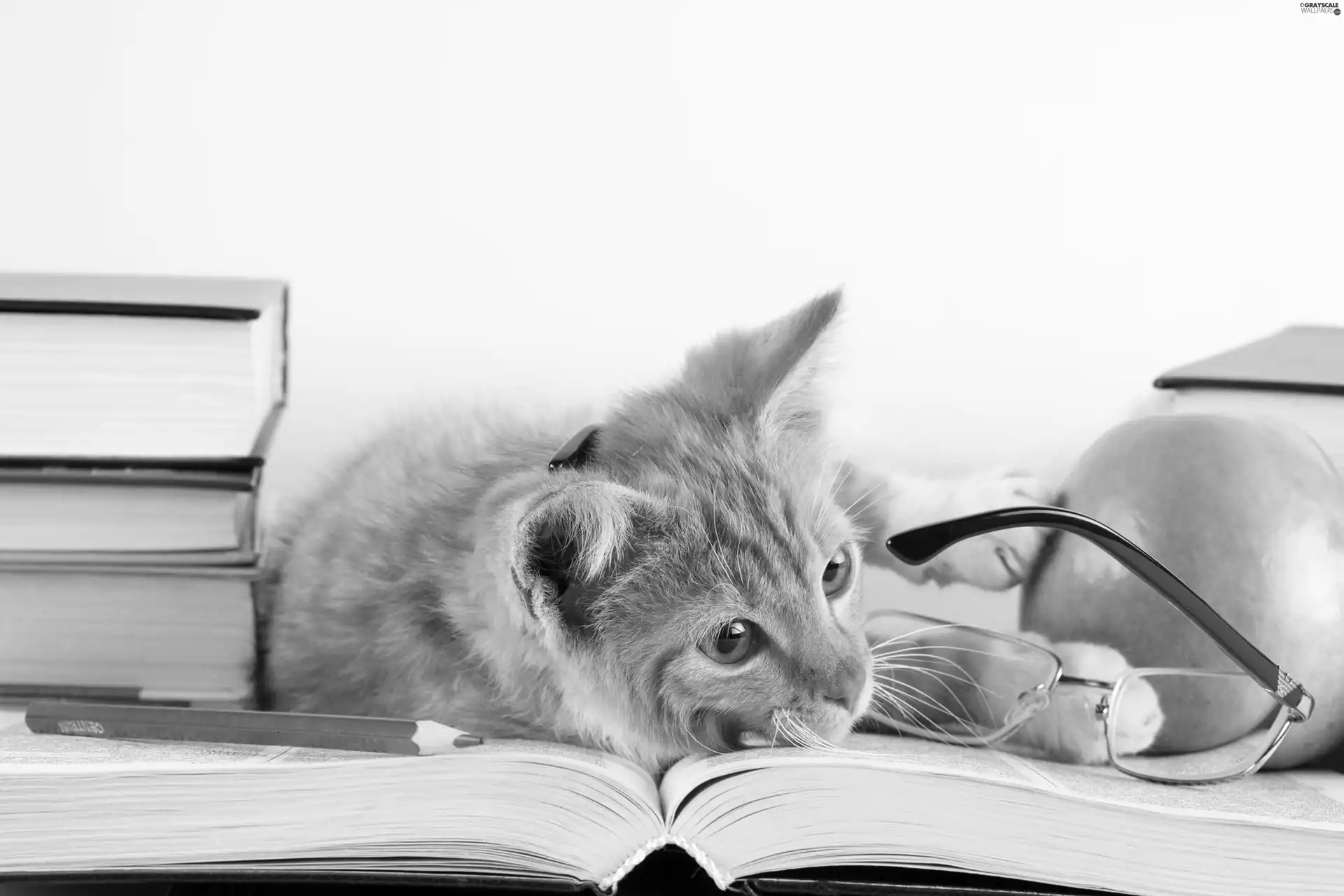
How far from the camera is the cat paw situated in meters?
1.10

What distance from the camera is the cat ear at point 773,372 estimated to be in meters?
1.03

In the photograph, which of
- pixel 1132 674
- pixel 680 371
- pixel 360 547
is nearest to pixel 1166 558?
pixel 1132 674

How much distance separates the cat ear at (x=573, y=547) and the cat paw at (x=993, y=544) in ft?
1.45

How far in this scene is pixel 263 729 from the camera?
842 millimetres

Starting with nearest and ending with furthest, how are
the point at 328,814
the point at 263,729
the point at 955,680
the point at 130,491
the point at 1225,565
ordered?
the point at 328,814 → the point at 263,729 → the point at 1225,565 → the point at 130,491 → the point at 955,680

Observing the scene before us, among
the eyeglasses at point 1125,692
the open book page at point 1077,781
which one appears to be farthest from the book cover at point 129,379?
the eyeglasses at point 1125,692

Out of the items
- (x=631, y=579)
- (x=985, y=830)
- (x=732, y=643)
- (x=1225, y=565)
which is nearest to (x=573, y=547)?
(x=631, y=579)

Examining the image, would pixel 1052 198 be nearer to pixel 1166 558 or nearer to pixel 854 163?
pixel 854 163

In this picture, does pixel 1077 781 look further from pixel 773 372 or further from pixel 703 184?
pixel 703 184

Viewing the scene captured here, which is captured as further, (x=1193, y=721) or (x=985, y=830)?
(x=1193, y=721)

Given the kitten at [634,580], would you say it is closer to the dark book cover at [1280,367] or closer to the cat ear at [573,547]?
the cat ear at [573,547]

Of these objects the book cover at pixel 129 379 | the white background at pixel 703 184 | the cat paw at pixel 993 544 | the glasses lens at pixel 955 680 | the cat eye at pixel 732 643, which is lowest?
the glasses lens at pixel 955 680

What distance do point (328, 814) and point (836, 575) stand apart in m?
0.59

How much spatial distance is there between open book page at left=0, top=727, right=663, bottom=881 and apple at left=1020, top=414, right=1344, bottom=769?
540 mm
